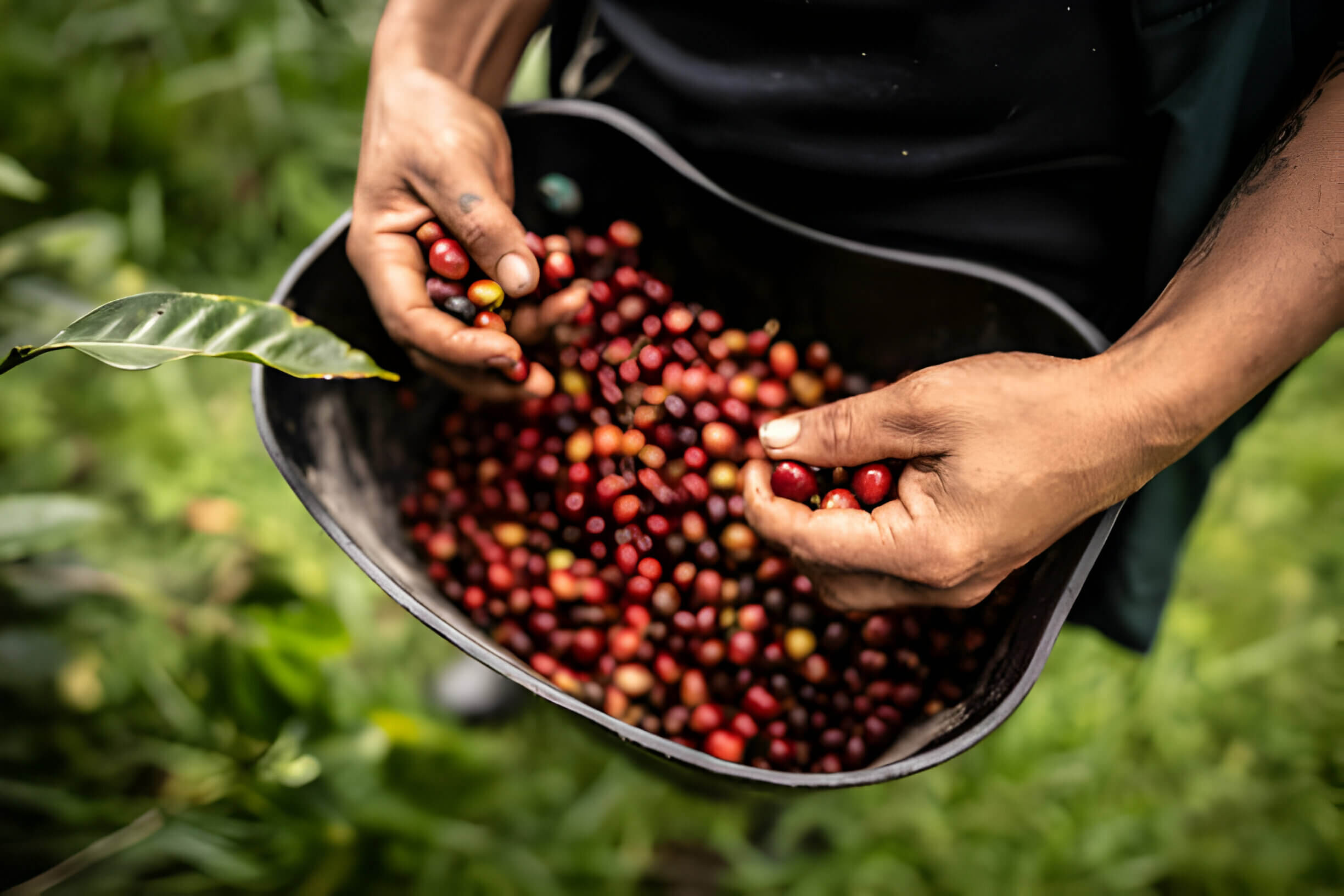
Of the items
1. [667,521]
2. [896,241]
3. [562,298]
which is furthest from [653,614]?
[896,241]

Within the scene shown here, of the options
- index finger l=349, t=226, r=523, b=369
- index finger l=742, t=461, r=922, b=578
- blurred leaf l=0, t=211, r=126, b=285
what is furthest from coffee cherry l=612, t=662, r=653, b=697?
blurred leaf l=0, t=211, r=126, b=285

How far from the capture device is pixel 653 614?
0.85 meters

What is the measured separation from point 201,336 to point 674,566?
1.64 ft

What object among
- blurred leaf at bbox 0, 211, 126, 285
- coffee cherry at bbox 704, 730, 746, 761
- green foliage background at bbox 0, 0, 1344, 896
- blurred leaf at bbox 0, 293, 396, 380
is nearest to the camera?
blurred leaf at bbox 0, 293, 396, 380

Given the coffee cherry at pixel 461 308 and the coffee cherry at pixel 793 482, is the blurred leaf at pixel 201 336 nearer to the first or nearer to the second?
the coffee cherry at pixel 461 308

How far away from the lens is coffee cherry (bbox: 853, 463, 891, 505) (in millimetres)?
689

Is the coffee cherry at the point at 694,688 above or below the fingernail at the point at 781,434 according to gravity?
below

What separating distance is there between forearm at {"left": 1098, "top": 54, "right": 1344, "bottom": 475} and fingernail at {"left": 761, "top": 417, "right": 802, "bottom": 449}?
27 cm

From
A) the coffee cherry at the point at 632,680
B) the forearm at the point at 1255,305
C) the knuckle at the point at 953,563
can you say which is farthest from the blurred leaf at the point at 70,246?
the forearm at the point at 1255,305

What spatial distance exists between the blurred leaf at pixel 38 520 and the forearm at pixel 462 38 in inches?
28.5

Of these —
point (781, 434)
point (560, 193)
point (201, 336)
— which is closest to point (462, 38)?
point (560, 193)

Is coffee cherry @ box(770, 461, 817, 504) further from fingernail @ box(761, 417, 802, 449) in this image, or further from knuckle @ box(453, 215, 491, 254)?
knuckle @ box(453, 215, 491, 254)

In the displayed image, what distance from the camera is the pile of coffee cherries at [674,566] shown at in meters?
0.80

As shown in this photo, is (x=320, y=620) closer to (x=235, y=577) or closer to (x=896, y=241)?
(x=235, y=577)
